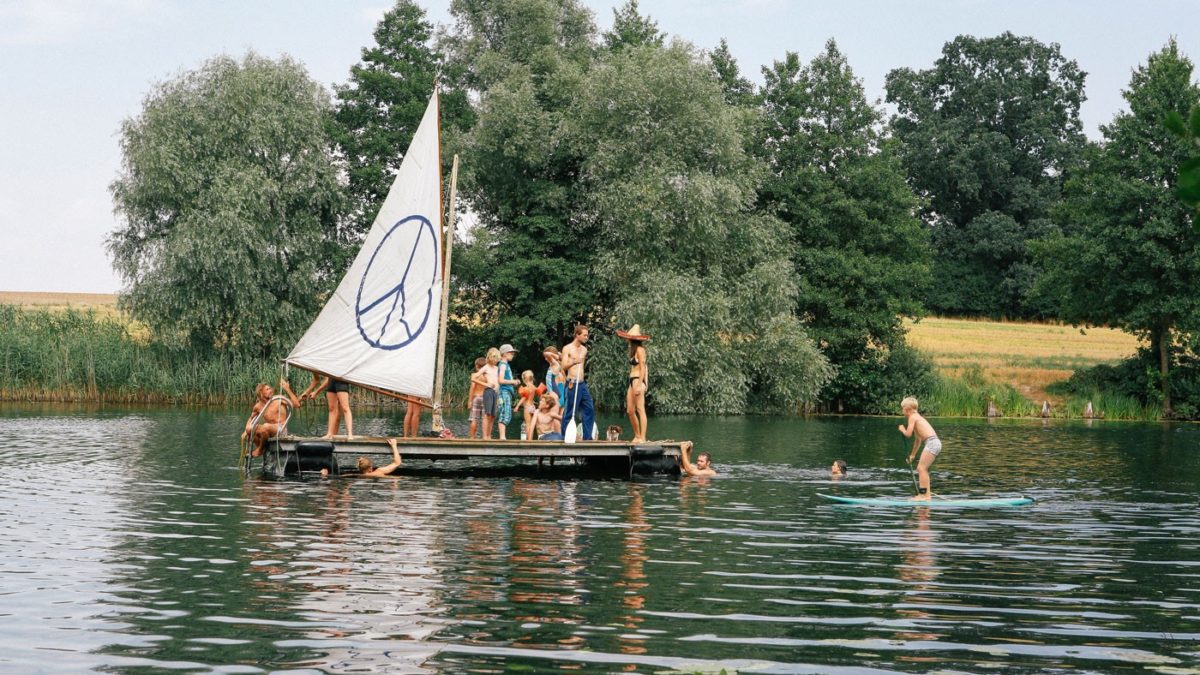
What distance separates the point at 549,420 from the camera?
25.2 metres

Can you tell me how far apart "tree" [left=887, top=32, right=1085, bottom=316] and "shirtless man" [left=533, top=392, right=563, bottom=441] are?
62.4m

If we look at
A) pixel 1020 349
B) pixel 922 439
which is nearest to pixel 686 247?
pixel 1020 349

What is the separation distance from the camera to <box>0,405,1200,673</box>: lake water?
390 inches

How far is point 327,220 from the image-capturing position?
57219 mm

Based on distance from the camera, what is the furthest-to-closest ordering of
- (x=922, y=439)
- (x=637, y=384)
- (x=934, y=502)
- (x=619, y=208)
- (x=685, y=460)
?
(x=619, y=208)
(x=685, y=460)
(x=637, y=384)
(x=922, y=439)
(x=934, y=502)

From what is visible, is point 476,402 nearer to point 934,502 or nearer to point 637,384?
point 637,384

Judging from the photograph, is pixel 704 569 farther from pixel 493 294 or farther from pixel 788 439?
pixel 493 294

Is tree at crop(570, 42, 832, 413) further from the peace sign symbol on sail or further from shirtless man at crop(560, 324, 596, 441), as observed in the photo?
the peace sign symbol on sail

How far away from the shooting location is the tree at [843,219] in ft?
187

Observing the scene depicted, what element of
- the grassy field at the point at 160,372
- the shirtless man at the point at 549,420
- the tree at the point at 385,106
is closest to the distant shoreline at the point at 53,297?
the tree at the point at 385,106

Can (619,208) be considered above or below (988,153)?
below

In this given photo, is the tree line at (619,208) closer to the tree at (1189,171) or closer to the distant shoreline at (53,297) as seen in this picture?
the distant shoreline at (53,297)

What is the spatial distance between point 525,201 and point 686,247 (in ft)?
26.8

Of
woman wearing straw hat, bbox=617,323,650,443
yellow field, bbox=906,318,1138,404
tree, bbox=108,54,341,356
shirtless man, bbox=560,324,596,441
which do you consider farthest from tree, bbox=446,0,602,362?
woman wearing straw hat, bbox=617,323,650,443
